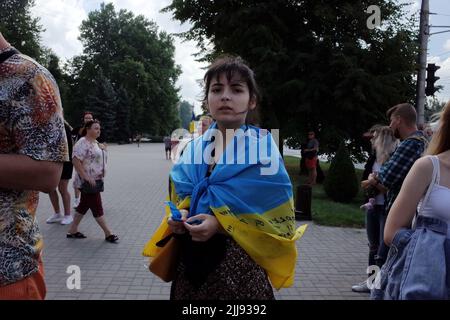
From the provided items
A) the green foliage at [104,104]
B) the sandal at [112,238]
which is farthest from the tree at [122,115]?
the sandal at [112,238]

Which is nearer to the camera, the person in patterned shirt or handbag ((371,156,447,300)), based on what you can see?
the person in patterned shirt

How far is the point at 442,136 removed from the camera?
2039 mm

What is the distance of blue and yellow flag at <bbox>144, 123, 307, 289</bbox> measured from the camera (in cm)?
171

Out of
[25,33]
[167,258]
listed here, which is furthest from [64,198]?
[25,33]

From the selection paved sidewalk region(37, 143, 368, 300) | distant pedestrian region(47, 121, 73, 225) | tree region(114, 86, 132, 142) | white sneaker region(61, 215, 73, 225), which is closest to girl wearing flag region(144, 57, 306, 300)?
paved sidewalk region(37, 143, 368, 300)

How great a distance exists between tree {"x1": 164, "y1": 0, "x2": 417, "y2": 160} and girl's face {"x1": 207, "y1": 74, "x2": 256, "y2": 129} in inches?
447

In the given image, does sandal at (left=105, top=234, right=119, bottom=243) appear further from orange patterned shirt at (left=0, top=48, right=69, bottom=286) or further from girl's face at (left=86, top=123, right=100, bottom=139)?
orange patterned shirt at (left=0, top=48, right=69, bottom=286)

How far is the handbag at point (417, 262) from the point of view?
1696 mm

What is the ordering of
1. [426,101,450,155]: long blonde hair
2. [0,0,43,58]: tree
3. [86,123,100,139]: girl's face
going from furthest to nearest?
1. [0,0,43,58]: tree
2. [86,123,100,139]: girl's face
3. [426,101,450,155]: long blonde hair

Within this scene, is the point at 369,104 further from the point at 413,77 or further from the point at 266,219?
the point at 266,219

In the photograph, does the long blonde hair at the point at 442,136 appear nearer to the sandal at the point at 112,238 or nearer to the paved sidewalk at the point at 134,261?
the paved sidewalk at the point at 134,261

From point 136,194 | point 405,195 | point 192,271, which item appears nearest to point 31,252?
point 192,271

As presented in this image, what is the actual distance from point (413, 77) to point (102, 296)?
13.4 m

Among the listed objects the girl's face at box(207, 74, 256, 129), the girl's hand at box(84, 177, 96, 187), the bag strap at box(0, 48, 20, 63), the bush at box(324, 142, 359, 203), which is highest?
the bag strap at box(0, 48, 20, 63)
